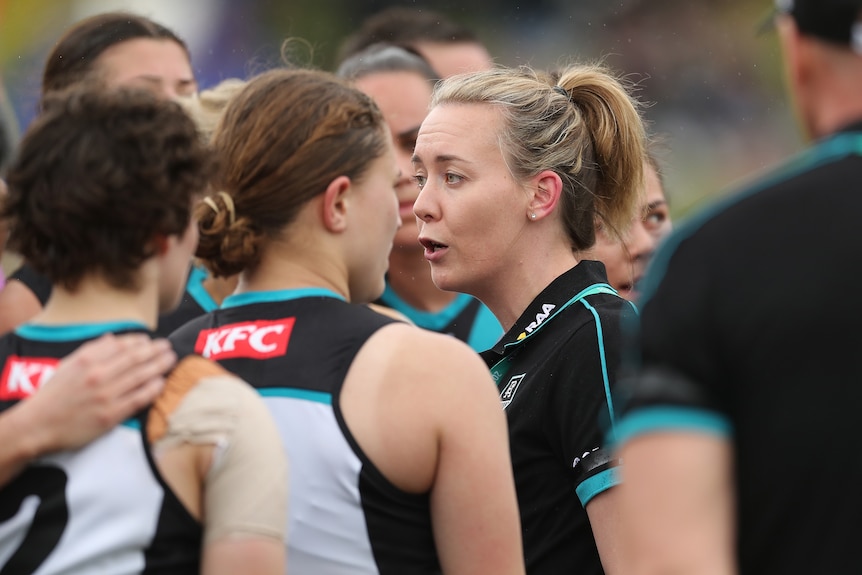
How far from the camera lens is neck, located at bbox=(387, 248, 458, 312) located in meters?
5.24

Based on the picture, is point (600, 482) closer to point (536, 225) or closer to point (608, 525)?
point (608, 525)

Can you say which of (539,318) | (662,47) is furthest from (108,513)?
(662,47)

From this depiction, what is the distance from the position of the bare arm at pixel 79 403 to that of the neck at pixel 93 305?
0.28ft

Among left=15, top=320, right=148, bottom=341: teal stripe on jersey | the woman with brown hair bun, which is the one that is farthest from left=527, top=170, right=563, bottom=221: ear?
left=15, top=320, right=148, bottom=341: teal stripe on jersey

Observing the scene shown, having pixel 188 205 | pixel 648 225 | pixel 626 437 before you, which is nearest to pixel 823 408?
pixel 626 437

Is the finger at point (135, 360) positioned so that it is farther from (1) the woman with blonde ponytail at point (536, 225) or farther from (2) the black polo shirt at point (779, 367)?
(1) the woman with blonde ponytail at point (536, 225)

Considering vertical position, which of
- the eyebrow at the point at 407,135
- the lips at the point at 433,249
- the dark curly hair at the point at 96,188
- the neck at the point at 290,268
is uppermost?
the dark curly hair at the point at 96,188

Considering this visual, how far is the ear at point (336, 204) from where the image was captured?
2654 mm

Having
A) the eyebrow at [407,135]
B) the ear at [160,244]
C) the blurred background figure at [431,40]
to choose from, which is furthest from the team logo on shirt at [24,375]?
the blurred background figure at [431,40]

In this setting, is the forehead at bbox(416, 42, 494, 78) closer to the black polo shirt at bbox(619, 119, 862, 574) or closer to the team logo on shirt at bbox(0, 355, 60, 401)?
the team logo on shirt at bbox(0, 355, 60, 401)

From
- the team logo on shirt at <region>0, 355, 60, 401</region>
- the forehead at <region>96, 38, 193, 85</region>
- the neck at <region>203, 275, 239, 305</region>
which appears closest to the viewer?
the team logo on shirt at <region>0, 355, 60, 401</region>

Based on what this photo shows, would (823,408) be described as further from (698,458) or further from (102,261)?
(102,261)

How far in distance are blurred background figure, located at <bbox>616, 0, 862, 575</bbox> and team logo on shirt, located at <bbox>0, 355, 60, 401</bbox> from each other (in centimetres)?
103

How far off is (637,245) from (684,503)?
118 inches
